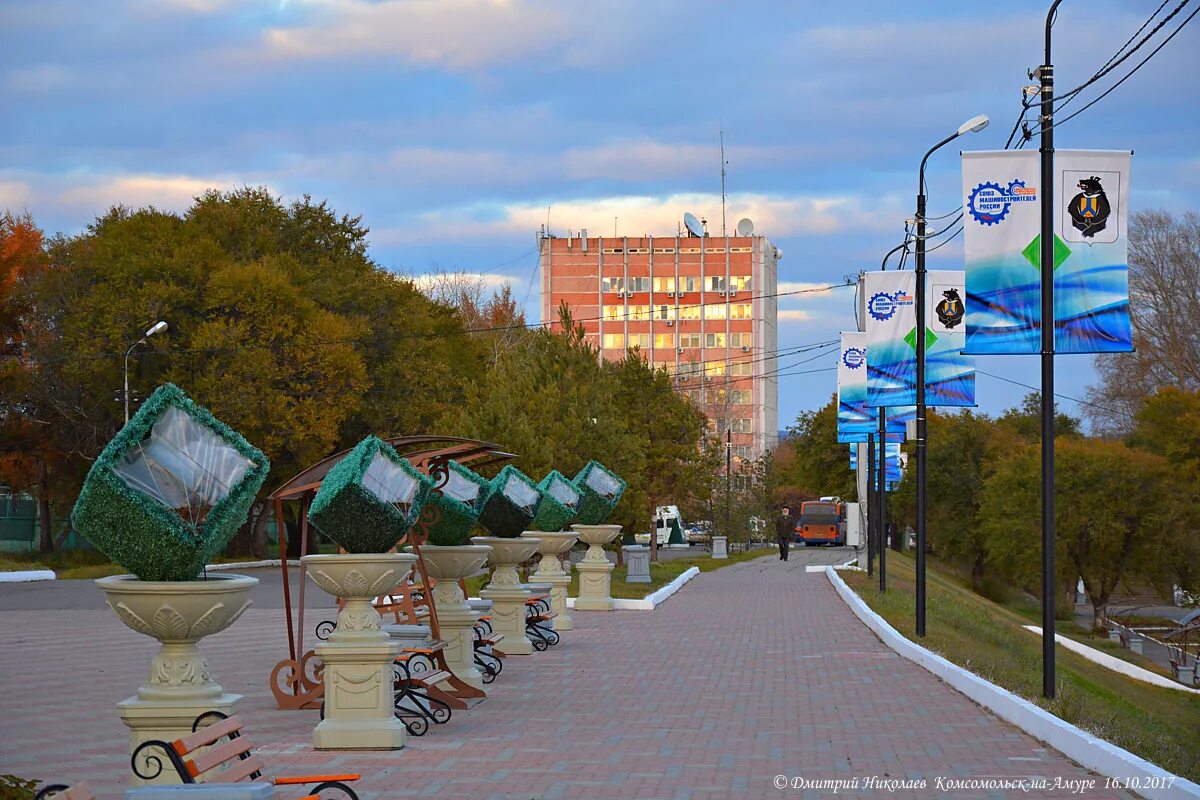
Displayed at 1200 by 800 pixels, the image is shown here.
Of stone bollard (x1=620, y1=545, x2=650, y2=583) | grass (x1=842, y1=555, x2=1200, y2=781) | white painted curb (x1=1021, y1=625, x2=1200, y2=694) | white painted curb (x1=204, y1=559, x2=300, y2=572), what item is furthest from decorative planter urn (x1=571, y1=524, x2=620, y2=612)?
white painted curb (x1=1021, y1=625, x2=1200, y2=694)

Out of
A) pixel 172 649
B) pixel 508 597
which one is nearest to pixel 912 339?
pixel 508 597

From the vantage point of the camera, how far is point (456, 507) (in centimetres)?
1636

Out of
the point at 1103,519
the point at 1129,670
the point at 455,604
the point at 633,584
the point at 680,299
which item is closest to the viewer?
the point at 455,604

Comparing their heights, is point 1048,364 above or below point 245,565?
above

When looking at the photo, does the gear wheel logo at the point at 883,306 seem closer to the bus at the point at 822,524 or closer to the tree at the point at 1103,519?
the tree at the point at 1103,519

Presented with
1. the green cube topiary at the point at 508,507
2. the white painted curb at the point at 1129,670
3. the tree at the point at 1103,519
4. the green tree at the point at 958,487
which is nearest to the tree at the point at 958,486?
the green tree at the point at 958,487

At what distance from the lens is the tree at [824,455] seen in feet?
281

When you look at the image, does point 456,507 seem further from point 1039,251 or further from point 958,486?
point 958,486

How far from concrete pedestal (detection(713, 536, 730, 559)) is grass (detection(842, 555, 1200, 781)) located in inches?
561

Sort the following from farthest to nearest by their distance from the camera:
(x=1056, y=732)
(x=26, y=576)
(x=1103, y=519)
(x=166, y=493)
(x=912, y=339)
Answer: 1. (x=1103, y=519)
2. (x=26, y=576)
3. (x=912, y=339)
4. (x=1056, y=732)
5. (x=166, y=493)

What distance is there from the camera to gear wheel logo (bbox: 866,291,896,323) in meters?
26.7

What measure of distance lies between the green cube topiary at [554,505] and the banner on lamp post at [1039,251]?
33.9ft

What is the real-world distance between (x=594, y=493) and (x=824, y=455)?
58.5 meters

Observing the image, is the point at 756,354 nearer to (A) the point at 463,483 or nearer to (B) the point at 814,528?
(B) the point at 814,528
